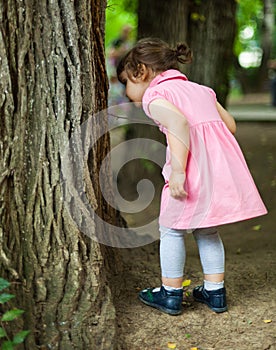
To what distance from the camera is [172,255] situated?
144 inches

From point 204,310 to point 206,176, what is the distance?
2.60ft

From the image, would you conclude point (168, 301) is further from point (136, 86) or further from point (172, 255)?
point (136, 86)

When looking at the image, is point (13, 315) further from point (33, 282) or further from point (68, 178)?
point (68, 178)

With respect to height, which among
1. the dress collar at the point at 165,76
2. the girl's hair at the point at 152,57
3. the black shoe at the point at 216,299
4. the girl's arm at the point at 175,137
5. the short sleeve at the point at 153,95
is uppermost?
the girl's hair at the point at 152,57

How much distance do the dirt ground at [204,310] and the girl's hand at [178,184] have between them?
0.71 metres

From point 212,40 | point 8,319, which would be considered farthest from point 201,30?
point 8,319

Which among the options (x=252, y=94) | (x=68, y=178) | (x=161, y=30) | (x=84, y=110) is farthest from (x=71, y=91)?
(x=252, y=94)

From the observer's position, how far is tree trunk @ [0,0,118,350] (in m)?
3.14

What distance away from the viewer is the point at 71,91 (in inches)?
129

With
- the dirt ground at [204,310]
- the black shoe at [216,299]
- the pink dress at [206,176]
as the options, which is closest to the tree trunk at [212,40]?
the dirt ground at [204,310]

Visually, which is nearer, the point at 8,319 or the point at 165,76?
the point at 8,319

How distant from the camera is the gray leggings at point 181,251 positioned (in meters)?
3.66

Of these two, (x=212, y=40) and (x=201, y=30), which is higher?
(x=201, y=30)

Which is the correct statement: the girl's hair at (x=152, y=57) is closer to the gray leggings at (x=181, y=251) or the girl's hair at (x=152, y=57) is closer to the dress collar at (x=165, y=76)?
the dress collar at (x=165, y=76)
